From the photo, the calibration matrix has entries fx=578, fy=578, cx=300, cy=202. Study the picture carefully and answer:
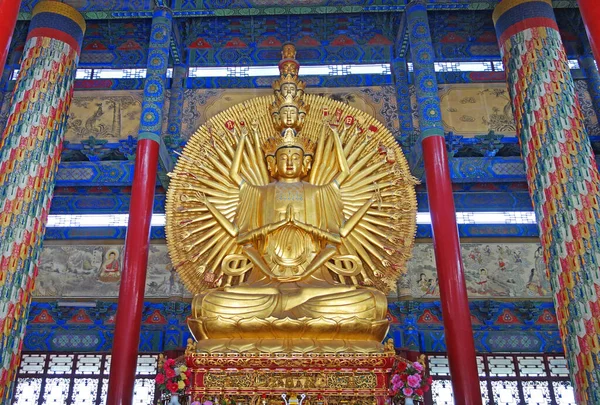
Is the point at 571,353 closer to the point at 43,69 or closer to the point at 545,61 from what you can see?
the point at 545,61

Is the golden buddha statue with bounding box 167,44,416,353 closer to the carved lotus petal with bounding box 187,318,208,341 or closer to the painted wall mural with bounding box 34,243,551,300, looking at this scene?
the carved lotus petal with bounding box 187,318,208,341

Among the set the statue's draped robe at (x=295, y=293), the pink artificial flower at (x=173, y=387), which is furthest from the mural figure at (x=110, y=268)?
the pink artificial flower at (x=173, y=387)

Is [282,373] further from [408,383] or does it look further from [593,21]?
[593,21]

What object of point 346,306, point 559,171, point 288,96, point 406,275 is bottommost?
point 346,306

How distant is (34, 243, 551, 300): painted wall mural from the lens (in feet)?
24.6

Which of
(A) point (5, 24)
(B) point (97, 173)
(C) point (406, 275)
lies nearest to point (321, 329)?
(A) point (5, 24)

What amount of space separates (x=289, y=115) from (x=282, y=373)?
3.06m

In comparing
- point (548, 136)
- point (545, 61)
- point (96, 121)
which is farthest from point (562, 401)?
point (96, 121)

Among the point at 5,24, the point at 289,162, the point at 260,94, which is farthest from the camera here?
the point at 260,94

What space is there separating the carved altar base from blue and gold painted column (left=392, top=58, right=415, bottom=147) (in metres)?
3.91

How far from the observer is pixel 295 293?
4.76 meters

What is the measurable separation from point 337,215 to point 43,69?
3500 mm

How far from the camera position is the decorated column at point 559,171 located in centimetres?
484

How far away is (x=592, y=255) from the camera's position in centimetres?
495
